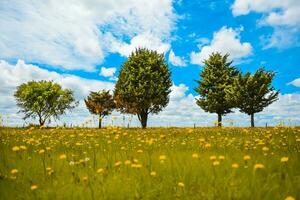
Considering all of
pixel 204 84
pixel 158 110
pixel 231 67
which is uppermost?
pixel 231 67

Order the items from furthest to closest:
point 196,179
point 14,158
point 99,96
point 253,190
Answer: point 99,96 < point 14,158 < point 196,179 < point 253,190

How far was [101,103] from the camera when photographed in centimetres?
6291

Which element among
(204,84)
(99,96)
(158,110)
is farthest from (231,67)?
(99,96)

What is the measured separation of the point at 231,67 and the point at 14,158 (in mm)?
46608

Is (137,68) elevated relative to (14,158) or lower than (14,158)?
elevated

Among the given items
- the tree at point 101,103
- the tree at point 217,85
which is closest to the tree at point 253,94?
the tree at point 217,85

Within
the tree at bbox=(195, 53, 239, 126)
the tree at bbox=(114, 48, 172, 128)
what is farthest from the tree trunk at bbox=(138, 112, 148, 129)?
the tree at bbox=(195, 53, 239, 126)

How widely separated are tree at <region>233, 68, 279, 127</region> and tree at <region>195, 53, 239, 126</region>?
4.48 feet

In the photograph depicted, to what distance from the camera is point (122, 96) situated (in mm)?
47000

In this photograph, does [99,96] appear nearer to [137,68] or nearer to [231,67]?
[137,68]

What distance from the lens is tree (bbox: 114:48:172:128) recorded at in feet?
151

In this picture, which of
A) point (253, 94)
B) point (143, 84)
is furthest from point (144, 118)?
point (253, 94)

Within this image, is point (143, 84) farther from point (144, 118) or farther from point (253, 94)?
point (253, 94)

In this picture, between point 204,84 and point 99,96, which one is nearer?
point 204,84
